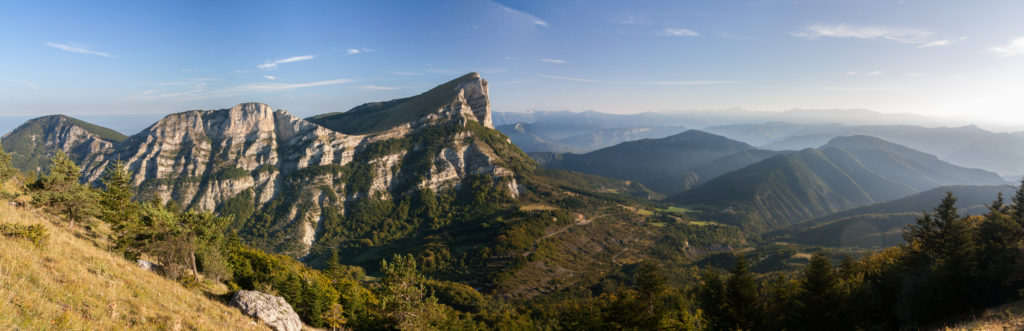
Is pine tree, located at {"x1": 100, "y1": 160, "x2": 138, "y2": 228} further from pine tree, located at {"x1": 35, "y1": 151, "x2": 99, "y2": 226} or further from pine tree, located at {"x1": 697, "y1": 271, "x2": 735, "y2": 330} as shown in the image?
pine tree, located at {"x1": 697, "y1": 271, "x2": 735, "y2": 330}

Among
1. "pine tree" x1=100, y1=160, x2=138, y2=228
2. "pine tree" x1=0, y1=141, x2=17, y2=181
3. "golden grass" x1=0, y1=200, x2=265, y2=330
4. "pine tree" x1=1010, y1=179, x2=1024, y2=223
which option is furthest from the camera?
"pine tree" x1=0, y1=141, x2=17, y2=181

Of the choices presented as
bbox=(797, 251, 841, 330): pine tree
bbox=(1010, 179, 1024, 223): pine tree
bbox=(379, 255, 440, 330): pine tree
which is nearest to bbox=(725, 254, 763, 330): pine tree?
bbox=(797, 251, 841, 330): pine tree

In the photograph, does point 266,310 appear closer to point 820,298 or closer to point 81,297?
point 81,297

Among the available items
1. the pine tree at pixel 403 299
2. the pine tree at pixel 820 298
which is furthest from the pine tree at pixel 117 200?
the pine tree at pixel 820 298

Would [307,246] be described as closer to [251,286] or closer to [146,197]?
[146,197]

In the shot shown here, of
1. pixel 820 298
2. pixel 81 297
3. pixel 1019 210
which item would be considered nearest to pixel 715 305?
pixel 820 298

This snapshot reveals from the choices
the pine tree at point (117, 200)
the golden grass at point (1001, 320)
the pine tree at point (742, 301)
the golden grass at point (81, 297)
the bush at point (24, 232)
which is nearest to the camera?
the golden grass at point (81, 297)

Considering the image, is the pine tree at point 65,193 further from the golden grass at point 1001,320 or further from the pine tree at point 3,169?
the golden grass at point 1001,320
